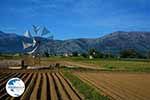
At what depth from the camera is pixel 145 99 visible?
70.0 ft

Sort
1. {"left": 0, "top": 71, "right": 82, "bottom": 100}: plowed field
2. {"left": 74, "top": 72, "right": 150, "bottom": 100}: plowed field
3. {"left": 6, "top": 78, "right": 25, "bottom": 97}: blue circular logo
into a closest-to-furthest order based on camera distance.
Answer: {"left": 6, "top": 78, "right": 25, "bottom": 97}: blue circular logo
{"left": 0, "top": 71, "right": 82, "bottom": 100}: plowed field
{"left": 74, "top": 72, "right": 150, "bottom": 100}: plowed field

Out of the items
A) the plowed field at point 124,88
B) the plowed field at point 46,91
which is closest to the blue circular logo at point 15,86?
the plowed field at point 46,91

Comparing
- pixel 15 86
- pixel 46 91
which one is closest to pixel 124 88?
pixel 46 91

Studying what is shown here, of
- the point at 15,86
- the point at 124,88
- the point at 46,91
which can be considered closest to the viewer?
the point at 15,86

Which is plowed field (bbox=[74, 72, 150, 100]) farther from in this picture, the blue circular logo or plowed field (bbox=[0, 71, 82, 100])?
the blue circular logo

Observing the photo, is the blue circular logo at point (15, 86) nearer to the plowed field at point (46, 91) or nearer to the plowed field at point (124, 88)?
the plowed field at point (46, 91)

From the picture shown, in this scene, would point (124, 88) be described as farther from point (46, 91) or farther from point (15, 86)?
point (15, 86)

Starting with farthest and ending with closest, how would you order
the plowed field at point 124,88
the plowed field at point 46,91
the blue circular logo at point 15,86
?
the plowed field at point 124,88, the plowed field at point 46,91, the blue circular logo at point 15,86

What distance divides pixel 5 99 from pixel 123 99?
705 cm

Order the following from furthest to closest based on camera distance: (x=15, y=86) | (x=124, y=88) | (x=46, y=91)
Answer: (x=124, y=88) → (x=46, y=91) → (x=15, y=86)

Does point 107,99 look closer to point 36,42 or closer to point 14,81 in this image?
point 14,81

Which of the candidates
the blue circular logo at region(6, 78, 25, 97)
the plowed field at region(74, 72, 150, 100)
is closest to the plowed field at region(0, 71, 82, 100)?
the plowed field at region(74, 72, 150, 100)

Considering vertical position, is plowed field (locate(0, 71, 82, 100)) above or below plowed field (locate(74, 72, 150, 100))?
above

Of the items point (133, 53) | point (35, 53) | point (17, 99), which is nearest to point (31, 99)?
point (17, 99)
